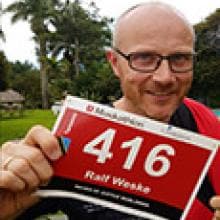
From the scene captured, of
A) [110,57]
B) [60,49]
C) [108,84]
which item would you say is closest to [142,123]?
[110,57]

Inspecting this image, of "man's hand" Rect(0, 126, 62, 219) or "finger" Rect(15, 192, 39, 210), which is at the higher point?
"man's hand" Rect(0, 126, 62, 219)

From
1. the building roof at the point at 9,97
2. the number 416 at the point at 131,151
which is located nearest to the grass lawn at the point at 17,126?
the number 416 at the point at 131,151

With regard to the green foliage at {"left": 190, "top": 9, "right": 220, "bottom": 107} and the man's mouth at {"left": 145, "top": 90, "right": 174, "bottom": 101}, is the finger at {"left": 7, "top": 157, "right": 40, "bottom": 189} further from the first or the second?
the green foliage at {"left": 190, "top": 9, "right": 220, "bottom": 107}

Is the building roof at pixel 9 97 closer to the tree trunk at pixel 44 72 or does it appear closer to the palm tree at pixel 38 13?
the tree trunk at pixel 44 72

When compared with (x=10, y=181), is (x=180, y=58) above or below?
above

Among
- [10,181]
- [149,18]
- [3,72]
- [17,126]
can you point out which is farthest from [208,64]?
[10,181]

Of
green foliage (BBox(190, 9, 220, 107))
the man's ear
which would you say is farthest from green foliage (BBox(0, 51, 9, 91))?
the man's ear

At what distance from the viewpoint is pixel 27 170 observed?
130 cm

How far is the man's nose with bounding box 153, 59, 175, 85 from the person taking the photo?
5.51ft

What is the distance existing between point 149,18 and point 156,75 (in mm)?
217

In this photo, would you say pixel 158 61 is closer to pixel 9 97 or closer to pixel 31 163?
pixel 31 163

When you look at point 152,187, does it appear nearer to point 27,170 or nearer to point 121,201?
point 121,201

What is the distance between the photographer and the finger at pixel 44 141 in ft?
4.33

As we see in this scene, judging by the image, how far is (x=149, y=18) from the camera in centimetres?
179
